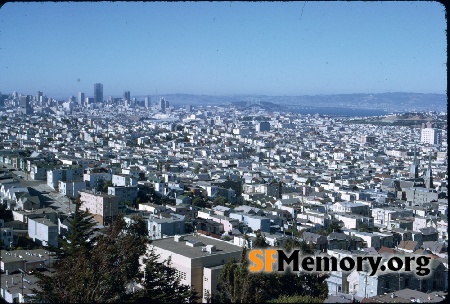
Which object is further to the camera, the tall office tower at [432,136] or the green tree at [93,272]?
the tall office tower at [432,136]

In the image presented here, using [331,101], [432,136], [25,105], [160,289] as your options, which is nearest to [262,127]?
[432,136]

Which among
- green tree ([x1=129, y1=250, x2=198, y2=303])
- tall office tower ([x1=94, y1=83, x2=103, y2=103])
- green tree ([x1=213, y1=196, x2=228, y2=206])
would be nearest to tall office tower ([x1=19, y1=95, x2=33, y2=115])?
tall office tower ([x1=94, y1=83, x2=103, y2=103])

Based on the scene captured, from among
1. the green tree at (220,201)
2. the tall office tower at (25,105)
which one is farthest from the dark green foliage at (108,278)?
the tall office tower at (25,105)

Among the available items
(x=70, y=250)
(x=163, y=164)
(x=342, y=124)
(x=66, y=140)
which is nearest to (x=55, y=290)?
(x=70, y=250)

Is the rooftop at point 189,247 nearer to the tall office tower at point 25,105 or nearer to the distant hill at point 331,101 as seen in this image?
the tall office tower at point 25,105

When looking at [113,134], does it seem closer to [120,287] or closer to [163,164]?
[163,164]

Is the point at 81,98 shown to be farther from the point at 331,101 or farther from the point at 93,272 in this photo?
the point at 93,272
